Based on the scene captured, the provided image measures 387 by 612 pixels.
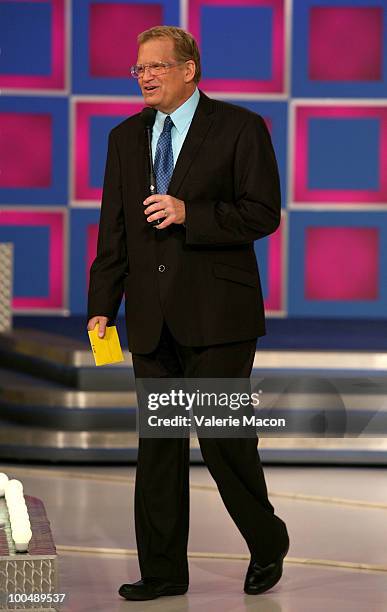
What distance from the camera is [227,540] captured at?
13.4ft

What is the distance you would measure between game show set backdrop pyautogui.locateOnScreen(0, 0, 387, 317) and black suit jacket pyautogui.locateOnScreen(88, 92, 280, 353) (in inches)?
152

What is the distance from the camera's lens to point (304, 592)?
11.4ft

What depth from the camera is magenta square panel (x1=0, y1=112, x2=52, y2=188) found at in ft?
23.7

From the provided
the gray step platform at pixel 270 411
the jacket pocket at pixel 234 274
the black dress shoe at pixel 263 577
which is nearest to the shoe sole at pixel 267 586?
the black dress shoe at pixel 263 577

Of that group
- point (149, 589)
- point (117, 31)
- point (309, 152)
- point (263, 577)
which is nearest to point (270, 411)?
point (263, 577)

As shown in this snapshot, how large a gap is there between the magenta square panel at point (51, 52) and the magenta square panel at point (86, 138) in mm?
178

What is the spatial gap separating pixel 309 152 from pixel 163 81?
13.2ft

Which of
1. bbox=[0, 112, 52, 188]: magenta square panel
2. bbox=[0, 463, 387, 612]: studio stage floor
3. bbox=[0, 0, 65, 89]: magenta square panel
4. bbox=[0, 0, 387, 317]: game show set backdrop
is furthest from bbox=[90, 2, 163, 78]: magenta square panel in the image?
bbox=[0, 463, 387, 612]: studio stage floor

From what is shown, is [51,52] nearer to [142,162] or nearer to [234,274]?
[142,162]

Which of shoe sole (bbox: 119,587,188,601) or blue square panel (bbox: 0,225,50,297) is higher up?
blue square panel (bbox: 0,225,50,297)

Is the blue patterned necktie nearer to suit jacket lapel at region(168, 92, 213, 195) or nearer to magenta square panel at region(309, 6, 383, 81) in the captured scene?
suit jacket lapel at region(168, 92, 213, 195)

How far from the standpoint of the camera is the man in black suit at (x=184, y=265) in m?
3.28

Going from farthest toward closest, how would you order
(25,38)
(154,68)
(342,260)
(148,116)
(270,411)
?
(342,260)
(25,38)
(270,411)
(148,116)
(154,68)

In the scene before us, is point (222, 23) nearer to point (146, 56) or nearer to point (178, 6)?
point (178, 6)
